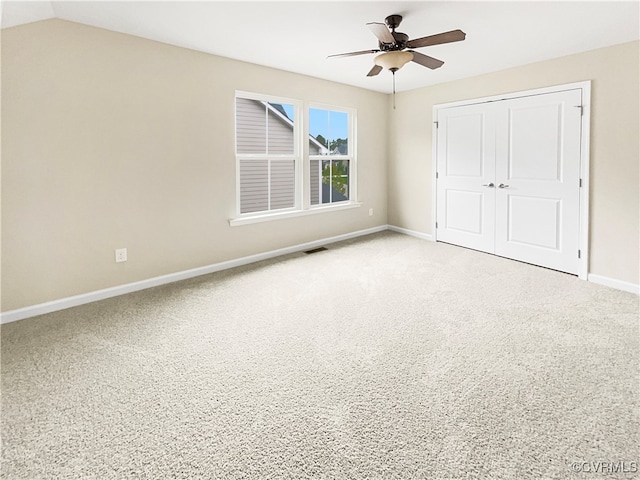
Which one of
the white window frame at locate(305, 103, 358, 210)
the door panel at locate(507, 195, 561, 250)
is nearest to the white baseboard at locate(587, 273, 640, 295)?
the door panel at locate(507, 195, 561, 250)

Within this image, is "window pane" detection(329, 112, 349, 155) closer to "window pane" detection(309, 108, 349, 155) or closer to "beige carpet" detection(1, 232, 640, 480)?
"window pane" detection(309, 108, 349, 155)

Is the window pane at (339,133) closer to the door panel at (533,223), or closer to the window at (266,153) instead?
the window at (266,153)

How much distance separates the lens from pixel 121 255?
3453 millimetres

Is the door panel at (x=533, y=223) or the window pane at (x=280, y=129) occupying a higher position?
the window pane at (x=280, y=129)

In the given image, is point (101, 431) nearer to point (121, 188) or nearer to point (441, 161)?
point (121, 188)

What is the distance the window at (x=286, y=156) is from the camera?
14.8 ft

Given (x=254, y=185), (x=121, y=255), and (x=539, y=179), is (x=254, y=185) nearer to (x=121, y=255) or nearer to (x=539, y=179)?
(x=121, y=255)

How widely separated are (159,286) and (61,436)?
2110mm

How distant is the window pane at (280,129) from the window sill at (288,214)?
0.81 meters

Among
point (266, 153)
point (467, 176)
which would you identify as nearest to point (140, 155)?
point (266, 153)

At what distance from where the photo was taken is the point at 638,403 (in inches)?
73.9

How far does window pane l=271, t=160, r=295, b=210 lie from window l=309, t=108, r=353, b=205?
0.30m

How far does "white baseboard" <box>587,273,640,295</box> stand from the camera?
351cm

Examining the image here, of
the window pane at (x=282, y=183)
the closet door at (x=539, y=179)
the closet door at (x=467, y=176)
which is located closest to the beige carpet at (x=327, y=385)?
the closet door at (x=539, y=179)
